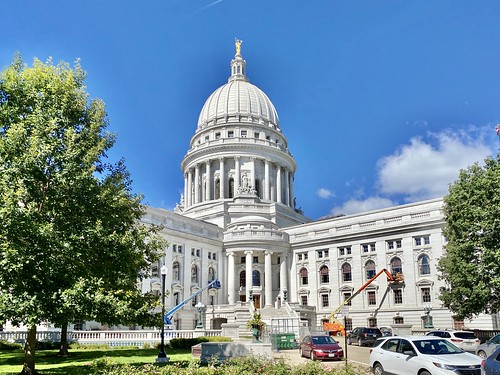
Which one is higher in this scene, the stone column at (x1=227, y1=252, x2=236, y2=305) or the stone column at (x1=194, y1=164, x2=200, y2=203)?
the stone column at (x1=194, y1=164, x2=200, y2=203)

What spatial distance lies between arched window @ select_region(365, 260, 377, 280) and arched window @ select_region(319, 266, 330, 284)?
6.09 meters

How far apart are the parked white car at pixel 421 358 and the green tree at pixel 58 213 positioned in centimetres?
1068

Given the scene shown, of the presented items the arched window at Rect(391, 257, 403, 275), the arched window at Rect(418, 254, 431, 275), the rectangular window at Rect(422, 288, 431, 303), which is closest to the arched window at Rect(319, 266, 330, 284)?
the arched window at Rect(391, 257, 403, 275)

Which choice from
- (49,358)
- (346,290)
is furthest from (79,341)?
(346,290)

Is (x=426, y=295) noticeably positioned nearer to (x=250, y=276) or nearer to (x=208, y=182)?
(x=250, y=276)

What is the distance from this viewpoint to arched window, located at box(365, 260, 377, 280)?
224 feet

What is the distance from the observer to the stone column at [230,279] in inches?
2850

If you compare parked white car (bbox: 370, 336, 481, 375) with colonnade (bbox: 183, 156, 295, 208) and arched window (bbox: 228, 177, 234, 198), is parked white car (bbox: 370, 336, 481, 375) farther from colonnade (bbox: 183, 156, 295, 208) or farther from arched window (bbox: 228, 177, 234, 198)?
arched window (bbox: 228, 177, 234, 198)

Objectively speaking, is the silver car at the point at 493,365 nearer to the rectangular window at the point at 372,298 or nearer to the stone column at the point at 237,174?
the rectangular window at the point at 372,298

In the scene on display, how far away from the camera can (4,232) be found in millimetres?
18672

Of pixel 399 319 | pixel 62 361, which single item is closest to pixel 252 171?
pixel 399 319

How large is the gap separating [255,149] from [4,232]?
75.4 metres

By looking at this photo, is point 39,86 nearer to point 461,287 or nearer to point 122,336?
point 122,336

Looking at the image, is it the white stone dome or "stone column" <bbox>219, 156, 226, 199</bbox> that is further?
the white stone dome
